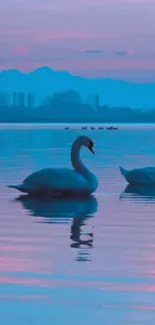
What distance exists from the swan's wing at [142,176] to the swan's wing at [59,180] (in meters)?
3.51

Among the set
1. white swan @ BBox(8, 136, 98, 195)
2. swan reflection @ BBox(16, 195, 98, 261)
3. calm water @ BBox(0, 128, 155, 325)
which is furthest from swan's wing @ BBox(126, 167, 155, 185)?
calm water @ BBox(0, 128, 155, 325)

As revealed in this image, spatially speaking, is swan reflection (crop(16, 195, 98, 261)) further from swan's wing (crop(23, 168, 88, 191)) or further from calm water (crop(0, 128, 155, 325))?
swan's wing (crop(23, 168, 88, 191))

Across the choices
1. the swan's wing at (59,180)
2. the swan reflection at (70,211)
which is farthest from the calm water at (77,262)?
the swan's wing at (59,180)

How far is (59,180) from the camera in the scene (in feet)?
61.5

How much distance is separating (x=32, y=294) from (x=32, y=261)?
181 centimetres

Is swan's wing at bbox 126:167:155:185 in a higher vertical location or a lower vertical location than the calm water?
lower

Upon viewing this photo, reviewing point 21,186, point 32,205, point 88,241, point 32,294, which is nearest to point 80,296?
point 32,294

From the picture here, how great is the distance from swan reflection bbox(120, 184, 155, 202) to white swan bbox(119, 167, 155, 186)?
0.37 feet

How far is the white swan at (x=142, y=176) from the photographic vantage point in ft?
72.5

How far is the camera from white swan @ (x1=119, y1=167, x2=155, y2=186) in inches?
870

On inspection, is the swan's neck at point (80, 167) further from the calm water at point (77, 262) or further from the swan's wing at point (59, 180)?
the calm water at point (77, 262)

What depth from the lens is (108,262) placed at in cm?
1048

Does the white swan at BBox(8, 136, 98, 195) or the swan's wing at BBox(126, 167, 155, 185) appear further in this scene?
the swan's wing at BBox(126, 167, 155, 185)

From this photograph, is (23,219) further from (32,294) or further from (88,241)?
(32,294)
